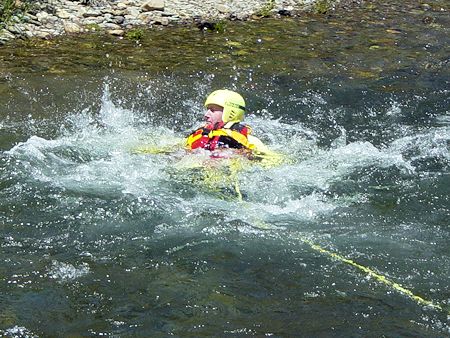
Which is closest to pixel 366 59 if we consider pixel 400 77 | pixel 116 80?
pixel 400 77

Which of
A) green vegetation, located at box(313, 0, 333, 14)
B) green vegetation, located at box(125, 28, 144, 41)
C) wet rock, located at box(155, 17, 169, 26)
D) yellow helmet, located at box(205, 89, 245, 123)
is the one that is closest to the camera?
yellow helmet, located at box(205, 89, 245, 123)

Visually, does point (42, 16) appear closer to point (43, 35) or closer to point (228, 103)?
point (43, 35)

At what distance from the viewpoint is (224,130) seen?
9.64 meters

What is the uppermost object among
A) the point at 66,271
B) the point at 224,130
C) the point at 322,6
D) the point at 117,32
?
the point at 322,6

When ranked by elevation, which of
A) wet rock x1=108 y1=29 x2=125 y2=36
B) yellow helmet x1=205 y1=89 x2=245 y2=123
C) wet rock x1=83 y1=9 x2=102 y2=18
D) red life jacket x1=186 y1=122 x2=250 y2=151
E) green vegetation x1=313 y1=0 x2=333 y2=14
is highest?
green vegetation x1=313 y1=0 x2=333 y2=14

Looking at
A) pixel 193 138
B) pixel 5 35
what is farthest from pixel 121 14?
pixel 193 138

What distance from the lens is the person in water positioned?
9.60 metres

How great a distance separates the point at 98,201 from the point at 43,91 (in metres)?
4.41

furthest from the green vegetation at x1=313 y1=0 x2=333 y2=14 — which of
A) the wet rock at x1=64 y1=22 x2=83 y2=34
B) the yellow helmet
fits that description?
the yellow helmet

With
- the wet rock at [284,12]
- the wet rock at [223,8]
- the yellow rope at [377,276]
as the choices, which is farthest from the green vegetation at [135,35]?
the yellow rope at [377,276]

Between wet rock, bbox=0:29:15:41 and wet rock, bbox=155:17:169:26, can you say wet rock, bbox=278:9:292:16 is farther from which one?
wet rock, bbox=0:29:15:41

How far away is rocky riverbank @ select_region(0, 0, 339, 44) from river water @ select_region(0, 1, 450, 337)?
25.0 inches

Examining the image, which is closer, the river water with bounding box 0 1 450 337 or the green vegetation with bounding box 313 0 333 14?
the river water with bounding box 0 1 450 337

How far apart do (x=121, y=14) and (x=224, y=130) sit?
726cm
